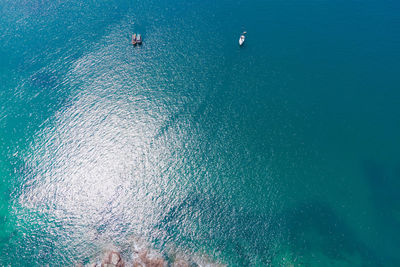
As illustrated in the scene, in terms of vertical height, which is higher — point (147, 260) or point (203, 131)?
point (203, 131)

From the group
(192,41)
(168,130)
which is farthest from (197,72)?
(168,130)

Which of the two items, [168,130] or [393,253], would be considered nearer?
[393,253]

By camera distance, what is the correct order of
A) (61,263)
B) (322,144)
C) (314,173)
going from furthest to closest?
(322,144) → (314,173) → (61,263)

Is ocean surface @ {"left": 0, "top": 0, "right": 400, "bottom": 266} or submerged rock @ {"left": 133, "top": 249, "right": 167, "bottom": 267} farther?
ocean surface @ {"left": 0, "top": 0, "right": 400, "bottom": 266}

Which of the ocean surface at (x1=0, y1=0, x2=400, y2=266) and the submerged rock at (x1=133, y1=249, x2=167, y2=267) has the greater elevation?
the ocean surface at (x1=0, y1=0, x2=400, y2=266)

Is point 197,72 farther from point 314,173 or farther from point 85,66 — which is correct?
point 314,173

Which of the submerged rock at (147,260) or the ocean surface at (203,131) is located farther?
the ocean surface at (203,131)

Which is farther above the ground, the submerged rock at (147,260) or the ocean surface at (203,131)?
the ocean surface at (203,131)

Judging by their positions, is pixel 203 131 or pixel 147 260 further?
pixel 203 131
